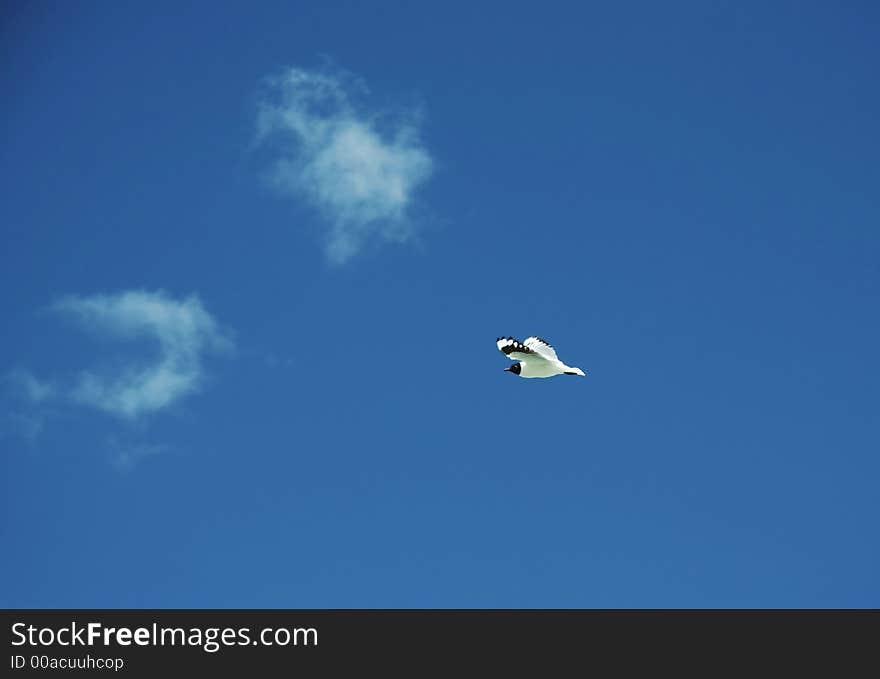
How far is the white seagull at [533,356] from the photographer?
76812 millimetres

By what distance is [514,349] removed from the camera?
3027 inches

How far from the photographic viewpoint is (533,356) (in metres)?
77.1

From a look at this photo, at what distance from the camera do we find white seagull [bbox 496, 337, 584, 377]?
3024 inches

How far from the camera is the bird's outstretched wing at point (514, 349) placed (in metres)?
76.8

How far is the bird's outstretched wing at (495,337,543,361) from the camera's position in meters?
76.8

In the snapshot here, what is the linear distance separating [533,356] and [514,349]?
0.96 m
